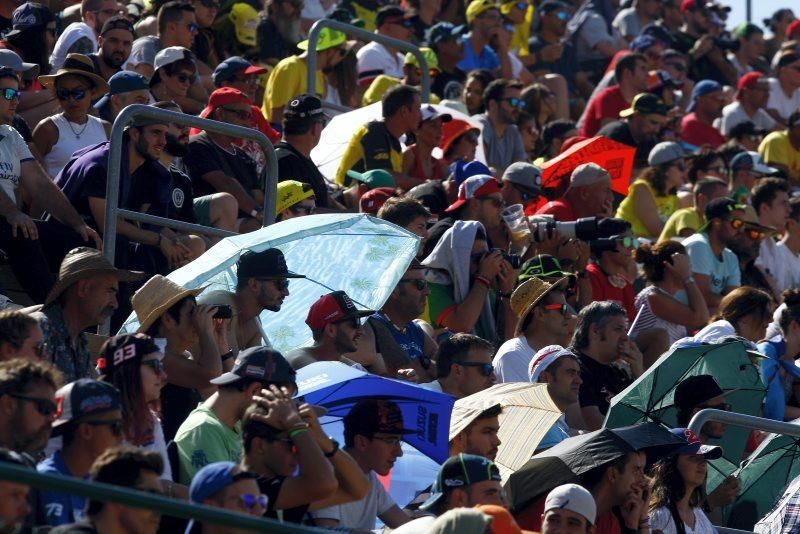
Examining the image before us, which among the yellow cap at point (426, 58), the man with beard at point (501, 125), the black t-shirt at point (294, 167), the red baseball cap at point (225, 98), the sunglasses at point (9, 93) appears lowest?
the man with beard at point (501, 125)

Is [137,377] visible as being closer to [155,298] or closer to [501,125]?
[155,298]

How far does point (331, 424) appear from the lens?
25.0 feet

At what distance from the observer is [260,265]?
27.9 feet

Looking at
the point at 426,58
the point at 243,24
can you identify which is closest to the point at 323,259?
the point at 426,58

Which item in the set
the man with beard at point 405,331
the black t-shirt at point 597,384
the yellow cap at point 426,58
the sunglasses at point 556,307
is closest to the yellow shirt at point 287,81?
the yellow cap at point 426,58

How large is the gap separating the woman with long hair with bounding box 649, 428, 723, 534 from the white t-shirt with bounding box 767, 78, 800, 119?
10810 mm

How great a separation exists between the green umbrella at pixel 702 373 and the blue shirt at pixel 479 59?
7.75 metres

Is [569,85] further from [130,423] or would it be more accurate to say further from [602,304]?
[130,423]

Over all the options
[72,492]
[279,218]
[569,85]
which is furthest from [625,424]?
[569,85]

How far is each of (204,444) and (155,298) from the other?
3.83ft

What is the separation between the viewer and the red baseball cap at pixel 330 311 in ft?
27.9

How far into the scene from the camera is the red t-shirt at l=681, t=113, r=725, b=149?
17.1 metres

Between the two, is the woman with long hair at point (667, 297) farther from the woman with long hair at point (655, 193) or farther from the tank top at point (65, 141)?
the tank top at point (65, 141)

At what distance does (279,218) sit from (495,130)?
4.07 meters
